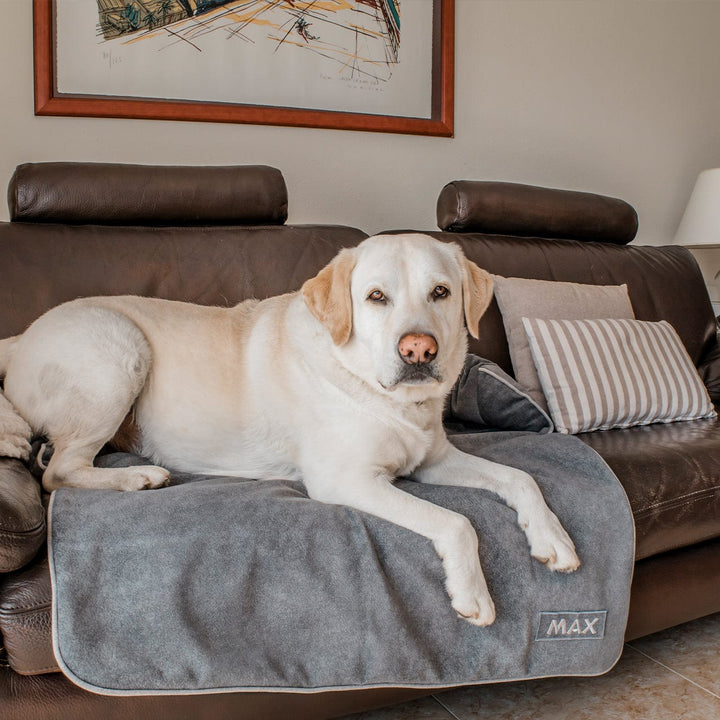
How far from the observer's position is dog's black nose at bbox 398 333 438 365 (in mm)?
1561

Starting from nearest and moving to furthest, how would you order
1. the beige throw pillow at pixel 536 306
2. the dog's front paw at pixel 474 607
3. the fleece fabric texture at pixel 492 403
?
the dog's front paw at pixel 474 607 < the fleece fabric texture at pixel 492 403 < the beige throw pillow at pixel 536 306

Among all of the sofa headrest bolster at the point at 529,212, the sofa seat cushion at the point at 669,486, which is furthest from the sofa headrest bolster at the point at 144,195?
the sofa seat cushion at the point at 669,486

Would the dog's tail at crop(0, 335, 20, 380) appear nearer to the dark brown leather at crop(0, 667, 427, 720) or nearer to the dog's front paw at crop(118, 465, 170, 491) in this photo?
the dog's front paw at crop(118, 465, 170, 491)

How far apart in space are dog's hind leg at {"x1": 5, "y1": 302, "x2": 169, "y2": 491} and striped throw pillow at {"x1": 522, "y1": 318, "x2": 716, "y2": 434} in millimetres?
1209

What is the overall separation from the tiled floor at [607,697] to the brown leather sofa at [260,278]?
12cm

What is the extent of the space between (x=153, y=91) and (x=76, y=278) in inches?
40.4

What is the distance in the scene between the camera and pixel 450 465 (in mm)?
1809

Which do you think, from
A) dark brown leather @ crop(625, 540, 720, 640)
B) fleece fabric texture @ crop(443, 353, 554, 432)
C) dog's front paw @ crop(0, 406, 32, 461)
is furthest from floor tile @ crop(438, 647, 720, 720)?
dog's front paw @ crop(0, 406, 32, 461)

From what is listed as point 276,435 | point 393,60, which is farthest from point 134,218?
point 393,60

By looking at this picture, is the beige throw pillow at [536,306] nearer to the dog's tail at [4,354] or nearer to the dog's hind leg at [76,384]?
the dog's hind leg at [76,384]

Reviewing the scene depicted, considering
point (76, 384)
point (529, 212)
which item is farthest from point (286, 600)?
point (529, 212)

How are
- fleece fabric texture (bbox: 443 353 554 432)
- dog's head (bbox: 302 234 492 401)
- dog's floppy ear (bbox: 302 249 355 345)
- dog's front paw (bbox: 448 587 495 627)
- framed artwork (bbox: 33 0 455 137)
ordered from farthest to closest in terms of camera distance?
1. framed artwork (bbox: 33 0 455 137)
2. fleece fabric texture (bbox: 443 353 554 432)
3. dog's floppy ear (bbox: 302 249 355 345)
4. dog's head (bbox: 302 234 492 401)
5. dog's front paw (bbox: 448 587 495 627)

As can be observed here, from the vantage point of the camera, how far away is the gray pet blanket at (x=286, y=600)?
1.23 meters

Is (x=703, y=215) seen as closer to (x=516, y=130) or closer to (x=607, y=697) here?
(x=516, y=130)
